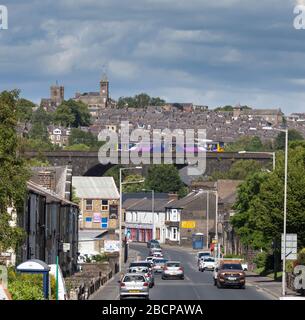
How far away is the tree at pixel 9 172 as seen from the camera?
36375 millimetres

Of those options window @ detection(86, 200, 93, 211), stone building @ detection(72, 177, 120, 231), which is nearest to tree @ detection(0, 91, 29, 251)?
stone building @ detection(72, 177, 120, 231)

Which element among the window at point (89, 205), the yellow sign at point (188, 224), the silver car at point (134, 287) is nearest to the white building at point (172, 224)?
the yellow sign at point (188, 224)

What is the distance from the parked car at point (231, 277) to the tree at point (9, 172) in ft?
81.6

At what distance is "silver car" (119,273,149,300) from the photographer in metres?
49.4

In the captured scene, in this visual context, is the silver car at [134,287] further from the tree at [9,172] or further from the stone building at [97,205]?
the stone building at [97,205]

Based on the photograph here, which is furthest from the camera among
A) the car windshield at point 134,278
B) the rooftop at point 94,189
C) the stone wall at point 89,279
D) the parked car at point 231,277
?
the rooftop at point 94,189

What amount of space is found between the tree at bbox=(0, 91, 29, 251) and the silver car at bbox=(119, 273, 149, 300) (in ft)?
37.9

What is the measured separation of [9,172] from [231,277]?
27.0 m

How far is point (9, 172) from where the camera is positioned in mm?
37438

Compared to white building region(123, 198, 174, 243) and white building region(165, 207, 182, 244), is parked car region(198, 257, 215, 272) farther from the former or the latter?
white building region(123, 198, 174, 243)

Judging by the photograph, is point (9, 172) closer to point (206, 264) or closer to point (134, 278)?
point (134, 278)

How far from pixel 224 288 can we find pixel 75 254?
23.0 metres

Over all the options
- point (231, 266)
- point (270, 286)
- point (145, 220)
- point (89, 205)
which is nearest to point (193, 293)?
point (231, 266)
